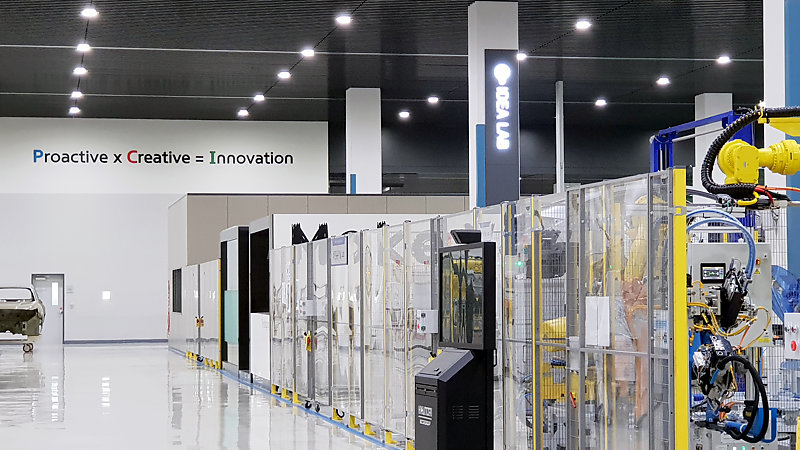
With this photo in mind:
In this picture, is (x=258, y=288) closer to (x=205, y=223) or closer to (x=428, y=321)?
(x=205, y=223)

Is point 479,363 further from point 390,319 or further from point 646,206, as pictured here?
point 390,319

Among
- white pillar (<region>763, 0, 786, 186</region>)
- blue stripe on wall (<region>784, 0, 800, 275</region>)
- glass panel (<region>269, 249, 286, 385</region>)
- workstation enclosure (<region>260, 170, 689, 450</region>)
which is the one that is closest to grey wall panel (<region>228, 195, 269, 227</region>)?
glass panel (<region>269, 249, 286, 385</region>)

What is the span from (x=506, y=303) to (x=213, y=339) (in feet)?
46.0

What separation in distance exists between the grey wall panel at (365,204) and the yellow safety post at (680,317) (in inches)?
654

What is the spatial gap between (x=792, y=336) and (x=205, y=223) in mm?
19171

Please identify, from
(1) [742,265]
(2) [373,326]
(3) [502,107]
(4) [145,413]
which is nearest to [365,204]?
(3) [502,107]

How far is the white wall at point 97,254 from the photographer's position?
29.6 meters

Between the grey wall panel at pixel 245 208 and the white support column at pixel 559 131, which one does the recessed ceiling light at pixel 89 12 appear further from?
the white support column at pixel 559 131

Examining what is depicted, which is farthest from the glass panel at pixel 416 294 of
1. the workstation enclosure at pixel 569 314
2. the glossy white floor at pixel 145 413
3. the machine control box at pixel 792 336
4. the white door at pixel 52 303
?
the white door at pixel 52 303

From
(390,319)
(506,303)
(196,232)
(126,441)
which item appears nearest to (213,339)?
(196,232)

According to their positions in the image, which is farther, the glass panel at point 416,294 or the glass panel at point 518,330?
the glass panel at point 416,294

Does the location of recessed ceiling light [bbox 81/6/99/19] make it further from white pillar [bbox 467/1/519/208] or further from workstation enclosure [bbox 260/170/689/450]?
workstation enclosure [bbox 260/170/689/450]

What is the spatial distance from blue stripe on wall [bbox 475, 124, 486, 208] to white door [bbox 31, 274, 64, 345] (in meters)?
16.9

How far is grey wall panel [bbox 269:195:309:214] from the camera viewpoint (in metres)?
22.5
